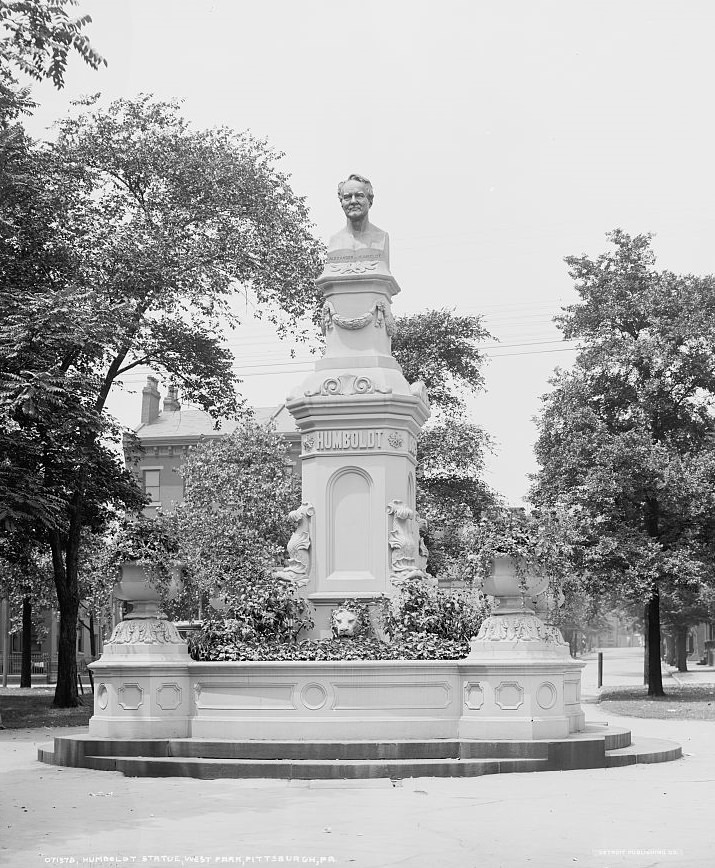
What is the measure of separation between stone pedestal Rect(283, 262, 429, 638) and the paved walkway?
16.3 ft

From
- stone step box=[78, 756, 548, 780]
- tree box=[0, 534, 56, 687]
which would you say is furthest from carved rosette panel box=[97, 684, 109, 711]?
tree box=[0, 534, 56, 687]

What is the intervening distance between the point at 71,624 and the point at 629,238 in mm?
20722

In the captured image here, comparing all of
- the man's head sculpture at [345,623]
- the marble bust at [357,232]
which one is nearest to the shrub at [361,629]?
the man's head sculpture at [345,623]

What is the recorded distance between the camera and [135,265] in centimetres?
3194

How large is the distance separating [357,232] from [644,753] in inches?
372

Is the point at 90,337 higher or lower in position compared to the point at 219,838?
higher

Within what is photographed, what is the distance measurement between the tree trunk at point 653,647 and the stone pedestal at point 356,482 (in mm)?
18826

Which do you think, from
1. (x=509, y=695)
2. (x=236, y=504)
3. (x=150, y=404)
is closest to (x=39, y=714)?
(x=509, y=695)

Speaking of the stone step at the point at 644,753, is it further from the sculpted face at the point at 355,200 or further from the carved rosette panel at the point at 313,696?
the sculpted face at the point at 355,200

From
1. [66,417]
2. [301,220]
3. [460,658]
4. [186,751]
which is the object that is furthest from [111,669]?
[301,220]

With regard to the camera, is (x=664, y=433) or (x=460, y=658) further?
(x=664, y=433)

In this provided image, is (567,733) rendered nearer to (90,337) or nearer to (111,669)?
(111,669)

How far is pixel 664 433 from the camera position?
3891 cm

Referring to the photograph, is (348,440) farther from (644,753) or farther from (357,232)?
(644,753)
